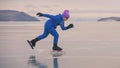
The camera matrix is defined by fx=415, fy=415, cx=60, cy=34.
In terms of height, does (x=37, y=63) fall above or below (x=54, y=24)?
below

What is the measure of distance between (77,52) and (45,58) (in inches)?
57.4

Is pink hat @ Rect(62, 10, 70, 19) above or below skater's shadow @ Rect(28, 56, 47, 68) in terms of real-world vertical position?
above

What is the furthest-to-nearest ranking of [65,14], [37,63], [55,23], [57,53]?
[55,23] → [65,14] → [57,53] → [37,63]

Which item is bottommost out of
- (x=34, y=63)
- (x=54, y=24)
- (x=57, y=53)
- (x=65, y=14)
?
(x=57, y=53)

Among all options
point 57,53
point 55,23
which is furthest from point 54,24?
point 57,53

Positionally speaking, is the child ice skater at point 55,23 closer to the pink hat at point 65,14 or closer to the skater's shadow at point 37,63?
the pink hat at point 65,14

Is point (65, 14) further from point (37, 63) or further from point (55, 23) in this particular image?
point (37, 63)

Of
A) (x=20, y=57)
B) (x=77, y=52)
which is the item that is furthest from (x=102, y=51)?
(x=20, y=57)

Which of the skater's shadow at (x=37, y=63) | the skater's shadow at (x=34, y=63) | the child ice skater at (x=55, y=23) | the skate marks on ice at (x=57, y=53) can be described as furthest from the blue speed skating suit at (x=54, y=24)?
the skater's shadow at (x=34, y=63)

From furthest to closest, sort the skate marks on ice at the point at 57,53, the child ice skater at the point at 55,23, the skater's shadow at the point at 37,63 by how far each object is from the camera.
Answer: the child ice skater at the point at 55,23 < the skate marks on ice at the point at 57,53 < the skater's shadow at the point at 37,63

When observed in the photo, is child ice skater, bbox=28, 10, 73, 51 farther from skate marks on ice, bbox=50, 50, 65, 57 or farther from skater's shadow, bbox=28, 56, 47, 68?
skater's shadow, bbox=28, 56, 47, 68

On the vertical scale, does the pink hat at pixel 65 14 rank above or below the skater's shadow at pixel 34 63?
above

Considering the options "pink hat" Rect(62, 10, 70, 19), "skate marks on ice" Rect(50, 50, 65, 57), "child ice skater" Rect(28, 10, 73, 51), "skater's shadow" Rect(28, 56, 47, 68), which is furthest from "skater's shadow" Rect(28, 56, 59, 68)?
"pink hat" Rect(62, 10, 70, 19)

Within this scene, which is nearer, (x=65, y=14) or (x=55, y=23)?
(x=65, y=14)
